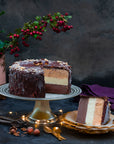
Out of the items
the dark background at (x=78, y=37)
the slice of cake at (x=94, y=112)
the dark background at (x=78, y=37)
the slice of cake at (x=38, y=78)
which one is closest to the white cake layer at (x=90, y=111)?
the slice of cake at (x=94, y=112)

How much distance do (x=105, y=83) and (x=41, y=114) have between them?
157 cm

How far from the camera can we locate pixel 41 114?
9.25 ft

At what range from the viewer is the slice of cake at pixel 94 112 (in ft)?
8.18

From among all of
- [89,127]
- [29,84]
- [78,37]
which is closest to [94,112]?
[89,127]

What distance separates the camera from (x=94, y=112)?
2529mm

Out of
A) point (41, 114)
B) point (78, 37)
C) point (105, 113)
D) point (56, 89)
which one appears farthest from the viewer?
point (78, 37)

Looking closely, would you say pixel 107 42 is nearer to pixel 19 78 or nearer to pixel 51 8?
pixel 51 8

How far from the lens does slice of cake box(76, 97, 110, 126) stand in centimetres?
Answer: 249

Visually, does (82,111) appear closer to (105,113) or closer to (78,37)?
(105,113)

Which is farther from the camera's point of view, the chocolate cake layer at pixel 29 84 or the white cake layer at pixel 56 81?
the white cake layer at pixel 56 81

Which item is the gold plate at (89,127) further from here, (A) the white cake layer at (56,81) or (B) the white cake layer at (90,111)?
(A) the white cake layer at (56,81)

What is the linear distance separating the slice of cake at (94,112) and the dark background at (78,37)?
5.08ft

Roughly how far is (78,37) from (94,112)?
5.60 feet

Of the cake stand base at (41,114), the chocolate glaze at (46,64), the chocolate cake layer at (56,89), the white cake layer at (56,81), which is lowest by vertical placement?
the cake stand base at (41,114)
